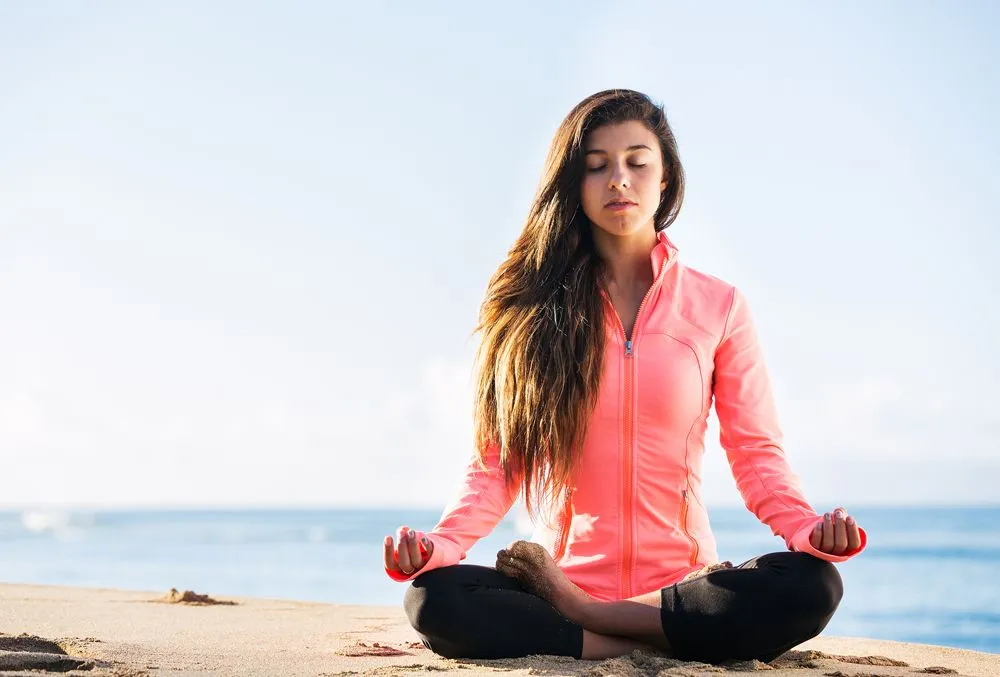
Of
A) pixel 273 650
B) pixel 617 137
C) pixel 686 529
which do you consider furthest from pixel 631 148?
pixel 273 650

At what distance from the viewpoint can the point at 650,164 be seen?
11.4 ft

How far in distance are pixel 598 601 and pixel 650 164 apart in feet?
4.43

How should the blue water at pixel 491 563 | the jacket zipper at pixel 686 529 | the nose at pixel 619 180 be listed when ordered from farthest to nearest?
1. the blue water at pixel 491 563
2. the nose at pixel 619 180
3. the jacket zipper at pixel 686 529

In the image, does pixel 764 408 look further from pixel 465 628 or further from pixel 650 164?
pixel 465 628

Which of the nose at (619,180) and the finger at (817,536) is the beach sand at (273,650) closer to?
the finger at (817,536)

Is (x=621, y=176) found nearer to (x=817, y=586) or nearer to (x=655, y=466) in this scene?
(x=655, y=466)

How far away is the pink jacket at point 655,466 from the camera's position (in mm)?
3199

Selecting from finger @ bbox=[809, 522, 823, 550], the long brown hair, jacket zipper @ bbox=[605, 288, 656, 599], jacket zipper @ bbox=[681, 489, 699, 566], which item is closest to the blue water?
the long brown hair

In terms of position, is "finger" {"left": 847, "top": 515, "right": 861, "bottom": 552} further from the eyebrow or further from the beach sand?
the eyebrow

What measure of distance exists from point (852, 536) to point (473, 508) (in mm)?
1081

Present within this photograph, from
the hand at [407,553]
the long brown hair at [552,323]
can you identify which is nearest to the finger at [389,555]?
the hand at [407,553]

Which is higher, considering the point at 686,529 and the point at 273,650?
the point at 686,529

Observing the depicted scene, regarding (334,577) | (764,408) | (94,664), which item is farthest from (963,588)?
(94,664)

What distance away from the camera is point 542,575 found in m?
3.02
